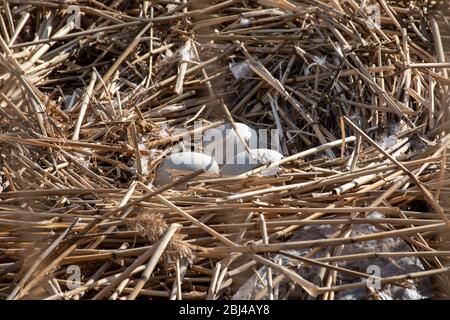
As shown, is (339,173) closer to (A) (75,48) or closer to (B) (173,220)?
(B) (173,220)

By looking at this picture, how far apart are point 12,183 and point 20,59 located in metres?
0.83

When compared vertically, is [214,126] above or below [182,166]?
above

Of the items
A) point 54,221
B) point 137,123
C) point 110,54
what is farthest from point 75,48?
point 54,221

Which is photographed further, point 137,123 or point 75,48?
point 75,48

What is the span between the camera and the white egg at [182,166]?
271 centimetres

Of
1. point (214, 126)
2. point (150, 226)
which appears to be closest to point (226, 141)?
point (214, 126)

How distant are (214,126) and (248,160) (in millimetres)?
360

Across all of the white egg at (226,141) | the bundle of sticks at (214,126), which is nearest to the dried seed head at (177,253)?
the bundle of sticks at (214,126)

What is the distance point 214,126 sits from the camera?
3082mm

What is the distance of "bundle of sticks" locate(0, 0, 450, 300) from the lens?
221cm

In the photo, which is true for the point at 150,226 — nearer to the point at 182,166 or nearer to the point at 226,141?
the point at 182,166

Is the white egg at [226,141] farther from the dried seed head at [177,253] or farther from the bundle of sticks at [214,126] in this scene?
the dried seed head at [177,253]

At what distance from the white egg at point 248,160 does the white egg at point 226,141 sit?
50mm

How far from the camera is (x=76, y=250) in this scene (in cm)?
228
